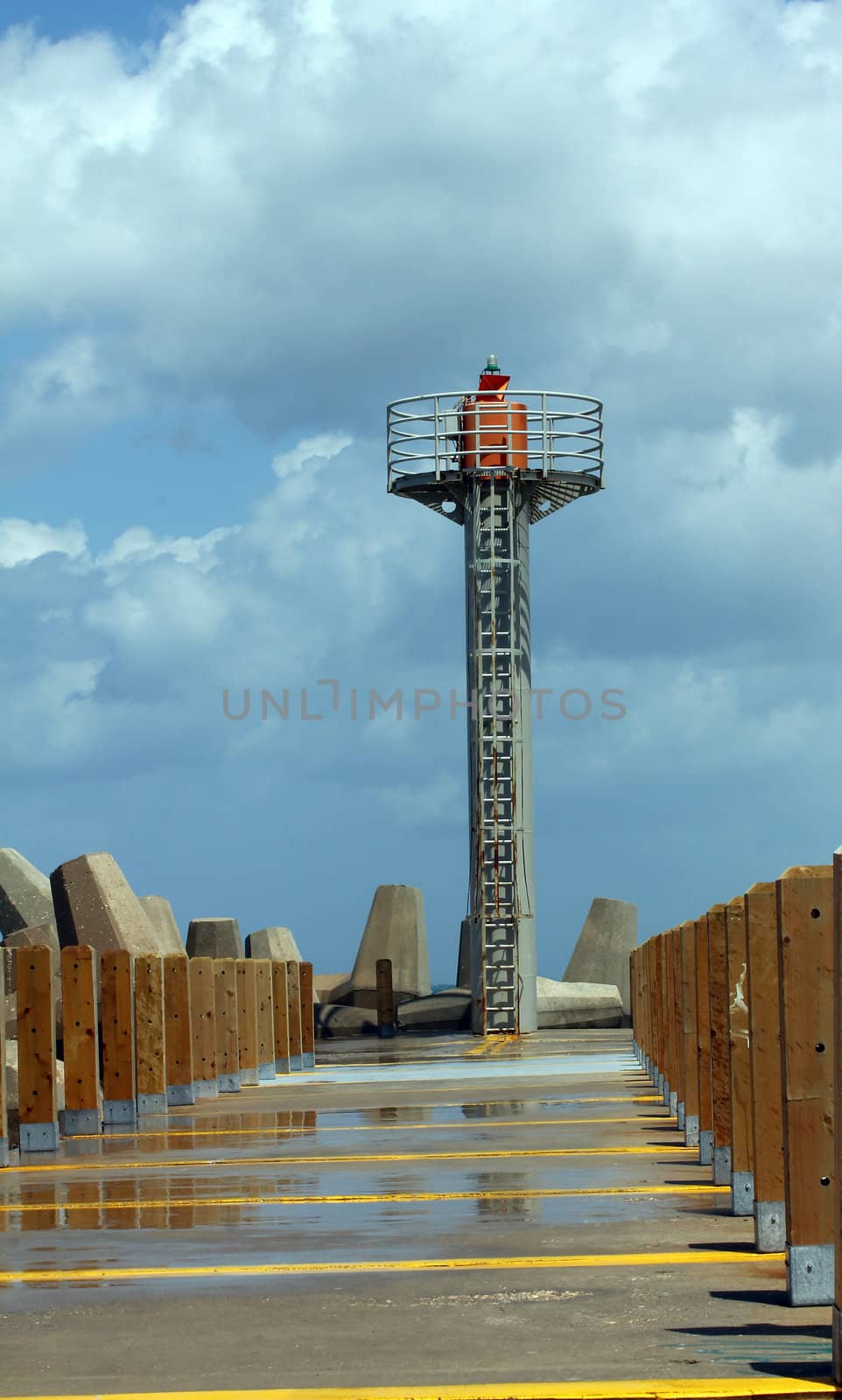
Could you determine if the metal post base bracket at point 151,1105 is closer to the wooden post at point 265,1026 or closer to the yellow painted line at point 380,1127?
the yellow painted line at point 380,1127

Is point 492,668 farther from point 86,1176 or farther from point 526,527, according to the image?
point 86,1176

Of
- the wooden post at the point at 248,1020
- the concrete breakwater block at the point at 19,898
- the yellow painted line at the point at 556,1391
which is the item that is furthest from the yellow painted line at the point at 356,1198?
the concrete breakwater block at the point at 19,898

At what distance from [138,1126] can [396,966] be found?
2495cm

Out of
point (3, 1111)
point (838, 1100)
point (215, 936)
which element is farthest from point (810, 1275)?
point (215, 936)

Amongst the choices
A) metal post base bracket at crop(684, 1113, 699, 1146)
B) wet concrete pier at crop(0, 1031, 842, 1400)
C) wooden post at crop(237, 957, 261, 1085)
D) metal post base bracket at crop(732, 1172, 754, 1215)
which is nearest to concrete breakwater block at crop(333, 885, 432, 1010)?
wooden post at crop(237, 957, 261, 1085)

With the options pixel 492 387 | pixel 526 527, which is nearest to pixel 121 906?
pixel 526 527

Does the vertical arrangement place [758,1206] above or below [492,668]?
below

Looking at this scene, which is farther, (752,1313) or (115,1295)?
(115,1295)

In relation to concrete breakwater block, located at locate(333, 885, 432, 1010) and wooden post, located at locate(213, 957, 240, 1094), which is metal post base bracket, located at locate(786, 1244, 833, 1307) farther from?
concrete breakwater block, located at locate(333, 885, 432, 1010)

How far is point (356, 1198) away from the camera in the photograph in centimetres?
1016

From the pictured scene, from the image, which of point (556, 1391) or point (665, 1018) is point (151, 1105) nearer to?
point (665, 1018)

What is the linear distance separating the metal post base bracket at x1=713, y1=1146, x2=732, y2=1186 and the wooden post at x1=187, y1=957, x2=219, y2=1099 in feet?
28.9

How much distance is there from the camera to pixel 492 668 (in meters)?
33.7

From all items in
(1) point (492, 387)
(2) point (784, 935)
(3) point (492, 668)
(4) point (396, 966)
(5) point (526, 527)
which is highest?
(1) point (492, 387)
